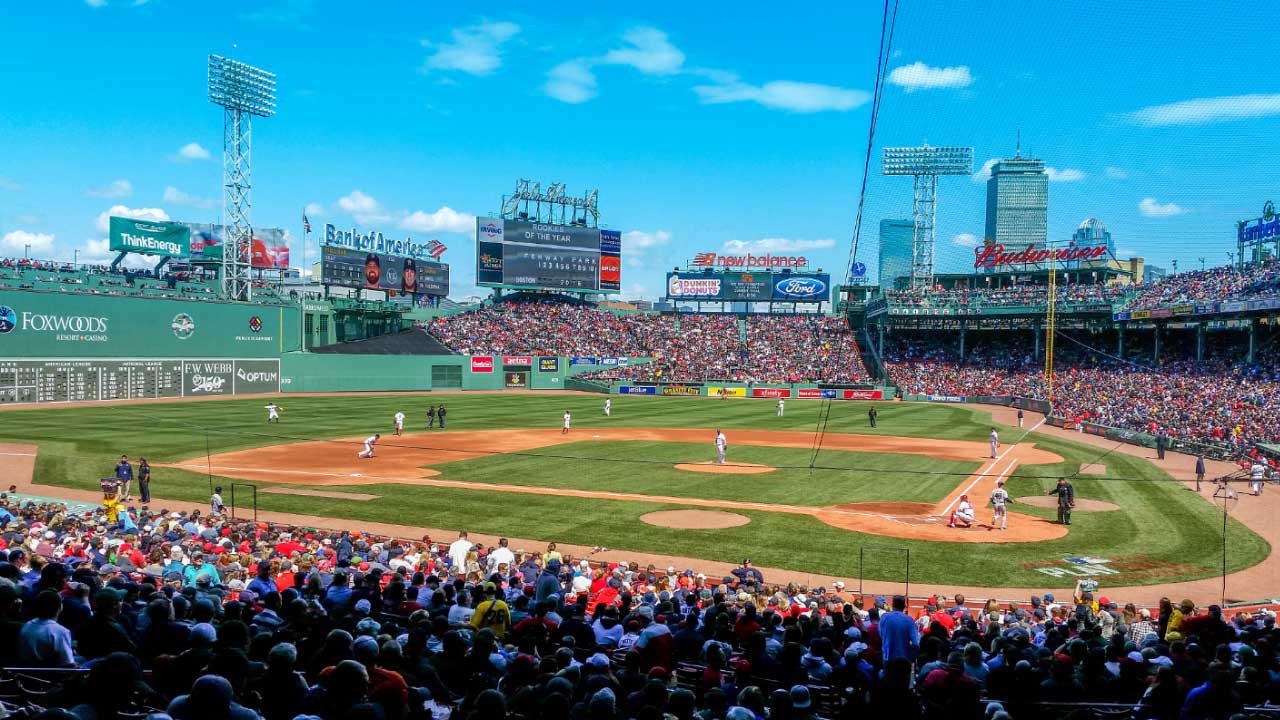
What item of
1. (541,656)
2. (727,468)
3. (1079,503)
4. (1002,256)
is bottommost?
(727,468)

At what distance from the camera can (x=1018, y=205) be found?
6141 centimetres

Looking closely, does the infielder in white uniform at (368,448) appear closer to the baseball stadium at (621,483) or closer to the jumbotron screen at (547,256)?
the baseball stadium at (621,483)

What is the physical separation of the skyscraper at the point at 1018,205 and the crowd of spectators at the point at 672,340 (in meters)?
17.9

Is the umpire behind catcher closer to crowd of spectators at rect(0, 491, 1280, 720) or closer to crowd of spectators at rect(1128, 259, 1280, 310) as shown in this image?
crowd of spectators at rect(0, 491, 1280, 720)

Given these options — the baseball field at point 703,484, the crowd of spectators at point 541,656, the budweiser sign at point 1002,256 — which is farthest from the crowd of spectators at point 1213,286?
the crowd of spectators at point 541,656

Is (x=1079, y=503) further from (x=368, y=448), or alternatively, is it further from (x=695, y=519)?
(x=368, y=448)

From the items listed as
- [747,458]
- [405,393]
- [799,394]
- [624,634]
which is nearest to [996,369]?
[799,394]

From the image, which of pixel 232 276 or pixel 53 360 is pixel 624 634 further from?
pixel 232 276

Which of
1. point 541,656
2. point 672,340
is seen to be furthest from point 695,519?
point 672,340

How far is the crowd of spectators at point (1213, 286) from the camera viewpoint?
4950 cm

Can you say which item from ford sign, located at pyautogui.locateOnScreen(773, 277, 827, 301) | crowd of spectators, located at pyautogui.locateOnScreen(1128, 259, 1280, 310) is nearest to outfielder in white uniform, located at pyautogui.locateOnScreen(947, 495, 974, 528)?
crowd of spectators, located at pyautogui.locateOnScreen(1128, 259, 1280, 310)

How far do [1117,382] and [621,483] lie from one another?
1755 inches

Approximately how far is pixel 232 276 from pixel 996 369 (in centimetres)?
6482

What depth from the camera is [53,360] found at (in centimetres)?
5169
